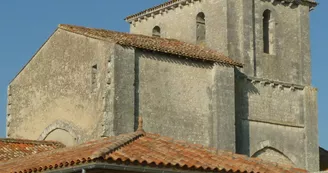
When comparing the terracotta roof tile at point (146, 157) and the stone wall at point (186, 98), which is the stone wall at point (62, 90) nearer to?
the stone wall at point (186, 98)

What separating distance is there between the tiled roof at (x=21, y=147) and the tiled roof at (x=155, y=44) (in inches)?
140

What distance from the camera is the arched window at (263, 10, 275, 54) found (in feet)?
90.3

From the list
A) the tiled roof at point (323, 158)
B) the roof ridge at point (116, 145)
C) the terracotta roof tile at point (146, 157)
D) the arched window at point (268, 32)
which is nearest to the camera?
the roof ridge at point (116, 145)

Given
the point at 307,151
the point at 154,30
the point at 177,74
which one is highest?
the point at 154,30

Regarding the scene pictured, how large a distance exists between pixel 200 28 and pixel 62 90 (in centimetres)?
592

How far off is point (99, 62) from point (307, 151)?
854 centimetres

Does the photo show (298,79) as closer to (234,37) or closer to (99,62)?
(234,37)

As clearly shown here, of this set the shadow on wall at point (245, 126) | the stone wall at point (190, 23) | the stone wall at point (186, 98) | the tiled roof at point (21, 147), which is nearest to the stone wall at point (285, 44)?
the shadow on wall at point (245, 126)

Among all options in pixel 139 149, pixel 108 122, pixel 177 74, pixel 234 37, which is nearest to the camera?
pixel 139 149

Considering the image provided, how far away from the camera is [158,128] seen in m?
23.2

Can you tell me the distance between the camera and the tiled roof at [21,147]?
21672 mm

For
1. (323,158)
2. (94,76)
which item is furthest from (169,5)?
(323,158)

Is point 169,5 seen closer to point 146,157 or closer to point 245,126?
point 245,126

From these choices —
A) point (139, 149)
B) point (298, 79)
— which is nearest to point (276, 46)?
point (298, 79)
